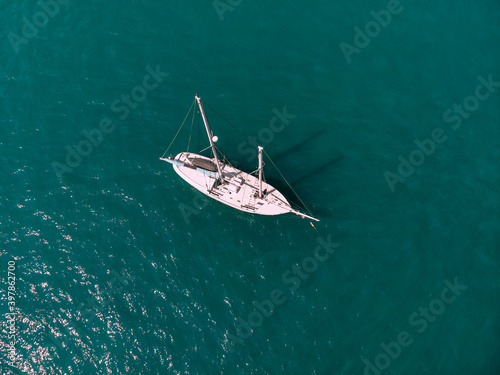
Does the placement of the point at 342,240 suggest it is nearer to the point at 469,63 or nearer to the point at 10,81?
the point at 469,63

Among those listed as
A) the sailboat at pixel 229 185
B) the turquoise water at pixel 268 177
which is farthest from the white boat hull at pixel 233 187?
the turquoise water at pixel 268 177

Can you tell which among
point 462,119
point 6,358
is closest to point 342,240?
point 462,119

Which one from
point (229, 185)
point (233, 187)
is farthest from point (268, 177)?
point (229, 185)

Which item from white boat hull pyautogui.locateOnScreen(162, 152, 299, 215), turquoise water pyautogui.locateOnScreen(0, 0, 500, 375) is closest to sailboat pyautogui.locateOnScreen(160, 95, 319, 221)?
white boat hull pyautogui.locateOnScreen(162, 152, 299, 215)

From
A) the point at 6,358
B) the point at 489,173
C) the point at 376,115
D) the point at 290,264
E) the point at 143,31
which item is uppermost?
the point at 489,173

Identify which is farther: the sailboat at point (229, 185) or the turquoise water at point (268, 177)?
the sailboat at point (229, 185)

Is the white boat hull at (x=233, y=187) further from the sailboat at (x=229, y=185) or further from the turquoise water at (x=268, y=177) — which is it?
the turquoise water at (x=268, y=177)
